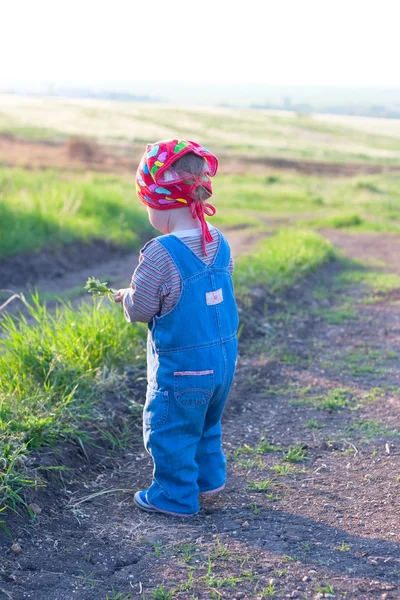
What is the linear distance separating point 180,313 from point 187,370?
230 millimetres

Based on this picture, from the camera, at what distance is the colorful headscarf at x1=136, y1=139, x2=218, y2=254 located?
299 cm

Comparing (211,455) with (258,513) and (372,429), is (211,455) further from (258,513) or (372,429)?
(372,429)

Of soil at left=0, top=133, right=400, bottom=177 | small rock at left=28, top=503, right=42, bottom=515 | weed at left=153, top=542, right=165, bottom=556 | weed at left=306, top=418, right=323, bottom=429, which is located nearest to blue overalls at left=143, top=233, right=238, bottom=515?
weed at left=153, top=542, right=165, bottom=556

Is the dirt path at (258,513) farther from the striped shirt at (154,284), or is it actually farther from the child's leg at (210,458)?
the striped shirt at (154,284)

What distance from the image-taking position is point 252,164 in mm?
33531

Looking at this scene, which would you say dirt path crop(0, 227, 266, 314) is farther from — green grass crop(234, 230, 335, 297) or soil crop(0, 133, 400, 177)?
soil crop(0, 133, 400, 177)

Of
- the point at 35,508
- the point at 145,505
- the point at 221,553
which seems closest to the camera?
the point at 221,553

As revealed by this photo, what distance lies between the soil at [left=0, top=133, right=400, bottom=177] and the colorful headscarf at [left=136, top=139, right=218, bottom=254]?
19.1 meters

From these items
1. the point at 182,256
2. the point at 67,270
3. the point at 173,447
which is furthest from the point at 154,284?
the point at 67,270

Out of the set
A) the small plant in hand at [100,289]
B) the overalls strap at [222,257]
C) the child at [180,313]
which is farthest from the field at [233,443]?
the overalls strap at [222,257]

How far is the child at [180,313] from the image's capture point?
119 inches

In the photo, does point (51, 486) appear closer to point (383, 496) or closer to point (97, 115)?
point (383, 496)

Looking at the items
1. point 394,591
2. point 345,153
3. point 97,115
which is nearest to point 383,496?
point 394,591

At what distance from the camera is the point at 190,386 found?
121 inches
